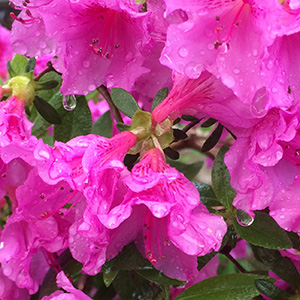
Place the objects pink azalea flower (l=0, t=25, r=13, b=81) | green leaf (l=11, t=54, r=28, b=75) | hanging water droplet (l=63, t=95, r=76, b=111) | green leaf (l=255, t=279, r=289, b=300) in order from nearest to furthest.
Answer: green leaf (l=255, t=279, r=289, b=300) → hanging water droplet (l=63, t=95, r=76, b=111) → green leaf (l=11, t=54, r=28, b=75) → pink azalea flower (l=0, t=25, r=13, b=81)

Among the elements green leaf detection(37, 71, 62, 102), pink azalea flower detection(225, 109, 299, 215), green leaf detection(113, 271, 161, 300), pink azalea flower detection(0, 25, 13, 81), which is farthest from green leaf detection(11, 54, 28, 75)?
pink azalea flower detection(0, 25, 13, 81)

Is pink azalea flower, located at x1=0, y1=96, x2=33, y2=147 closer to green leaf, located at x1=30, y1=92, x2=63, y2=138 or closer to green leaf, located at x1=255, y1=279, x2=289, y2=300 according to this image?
green leaf, located at x1=30, y1=92, x2=63, y2=138

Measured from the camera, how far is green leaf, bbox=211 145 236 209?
3.54 feet

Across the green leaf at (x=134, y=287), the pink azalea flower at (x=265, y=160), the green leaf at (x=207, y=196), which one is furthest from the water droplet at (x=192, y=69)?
the green leaf at (x=134, y=287)

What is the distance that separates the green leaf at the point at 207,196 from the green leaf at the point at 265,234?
0.12m

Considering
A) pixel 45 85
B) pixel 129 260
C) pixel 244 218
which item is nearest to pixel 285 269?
pixel 244 218

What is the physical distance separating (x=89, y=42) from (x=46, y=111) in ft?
0.92

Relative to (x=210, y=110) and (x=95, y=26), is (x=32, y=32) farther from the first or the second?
(x=210, y=110)

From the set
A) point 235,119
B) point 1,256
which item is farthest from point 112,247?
point 235,119

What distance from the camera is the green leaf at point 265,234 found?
943mm

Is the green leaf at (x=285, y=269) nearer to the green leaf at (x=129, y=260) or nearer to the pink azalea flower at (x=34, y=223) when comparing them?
the green leaf at (x=129, y=260)

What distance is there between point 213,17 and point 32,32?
1.27ft

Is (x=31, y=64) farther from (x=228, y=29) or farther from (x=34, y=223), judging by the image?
(x=228, y=29)

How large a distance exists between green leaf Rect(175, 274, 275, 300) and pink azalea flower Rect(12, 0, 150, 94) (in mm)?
386
